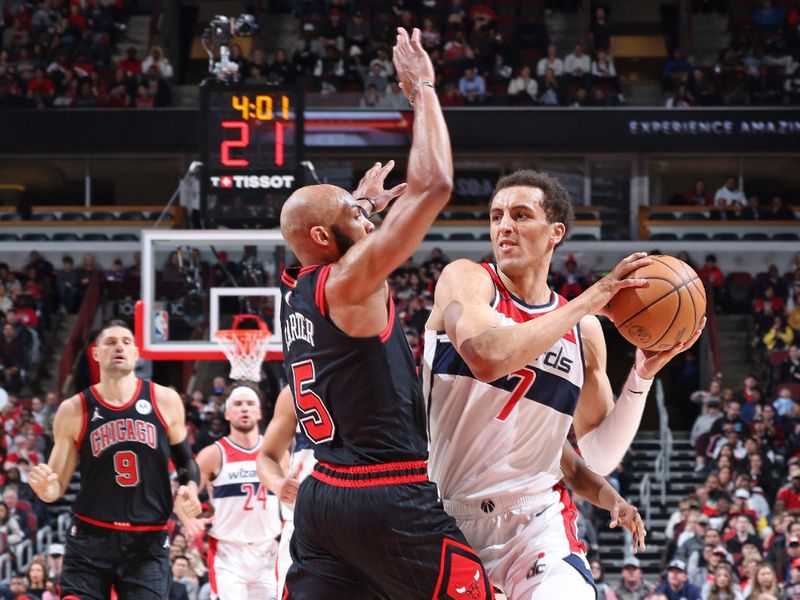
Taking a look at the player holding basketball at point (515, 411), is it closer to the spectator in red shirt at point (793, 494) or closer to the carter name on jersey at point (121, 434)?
the carter name on jersey at point (121, 434)

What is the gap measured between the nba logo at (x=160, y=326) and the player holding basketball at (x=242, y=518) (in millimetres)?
3259

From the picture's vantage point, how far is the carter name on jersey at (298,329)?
4.05 m

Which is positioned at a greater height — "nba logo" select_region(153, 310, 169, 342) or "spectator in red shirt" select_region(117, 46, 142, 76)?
"spectator in red shirt" select_region(117, 46, 142, 76)

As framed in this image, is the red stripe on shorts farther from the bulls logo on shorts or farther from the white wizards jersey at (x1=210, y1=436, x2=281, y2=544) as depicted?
the white wizards jersey at (x1=210, y1=436, x2=281, y2=544)

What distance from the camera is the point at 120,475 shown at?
730cm

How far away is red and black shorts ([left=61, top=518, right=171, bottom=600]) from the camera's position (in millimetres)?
7066

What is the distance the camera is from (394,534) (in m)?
3.91

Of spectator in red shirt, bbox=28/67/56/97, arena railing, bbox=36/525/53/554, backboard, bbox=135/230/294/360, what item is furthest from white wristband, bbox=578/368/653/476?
spectator in red shirt, bbox=28/67/56/97

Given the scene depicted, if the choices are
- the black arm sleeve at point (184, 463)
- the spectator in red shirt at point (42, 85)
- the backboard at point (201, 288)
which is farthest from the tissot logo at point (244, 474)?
the spectator in red shirt at point (42, 85)

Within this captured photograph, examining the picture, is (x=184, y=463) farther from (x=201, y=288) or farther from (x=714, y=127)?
(x=714, y=127)

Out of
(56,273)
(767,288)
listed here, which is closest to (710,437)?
(767,288)

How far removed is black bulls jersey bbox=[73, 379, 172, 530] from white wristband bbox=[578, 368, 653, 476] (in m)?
3.34

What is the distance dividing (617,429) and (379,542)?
4.19ft

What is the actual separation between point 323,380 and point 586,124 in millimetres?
18268
